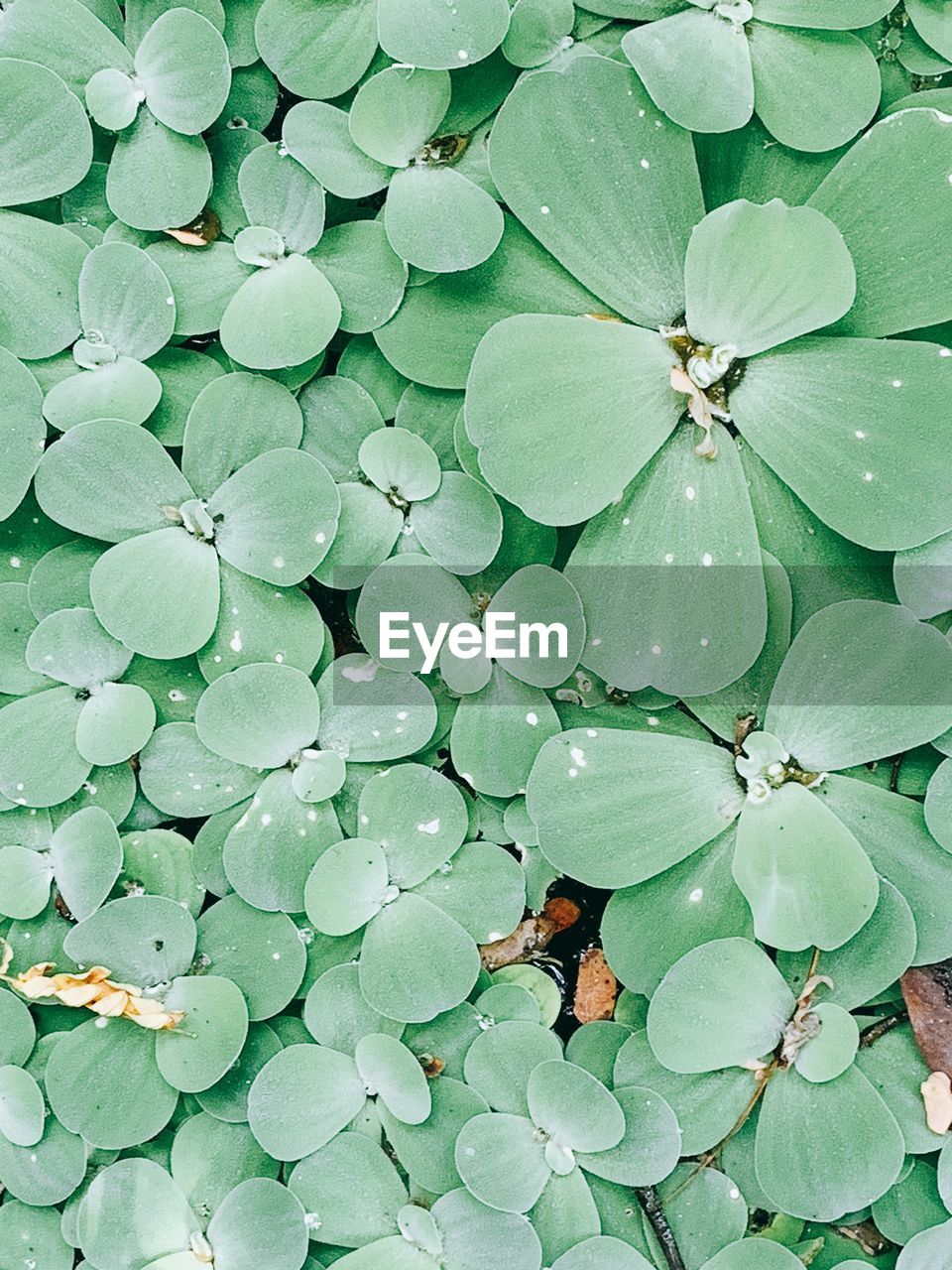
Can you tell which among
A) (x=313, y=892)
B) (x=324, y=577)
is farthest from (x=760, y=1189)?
(x=324, y=577)

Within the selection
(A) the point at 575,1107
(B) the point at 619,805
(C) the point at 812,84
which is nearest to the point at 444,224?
(C) the point at 812,84

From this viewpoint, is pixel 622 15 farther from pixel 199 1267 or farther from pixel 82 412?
pixel 199 1267

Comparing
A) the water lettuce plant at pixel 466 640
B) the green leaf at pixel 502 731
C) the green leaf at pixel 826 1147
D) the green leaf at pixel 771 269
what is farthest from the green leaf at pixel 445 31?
the green leaf at pixel 826 1147

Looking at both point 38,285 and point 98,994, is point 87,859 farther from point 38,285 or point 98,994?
point 38,285

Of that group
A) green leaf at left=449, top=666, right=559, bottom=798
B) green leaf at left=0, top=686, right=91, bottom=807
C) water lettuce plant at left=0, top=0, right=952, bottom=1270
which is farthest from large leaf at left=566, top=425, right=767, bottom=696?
green leaf at left=0, top=686, right=91, bottom=807

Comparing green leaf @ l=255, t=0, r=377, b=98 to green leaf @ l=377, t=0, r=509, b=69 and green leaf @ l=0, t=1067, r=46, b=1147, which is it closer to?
green leaf @ l=377, t=0, r=509, b=69

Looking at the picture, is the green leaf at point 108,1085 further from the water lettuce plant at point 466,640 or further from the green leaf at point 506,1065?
the green leaf at point 506,1065

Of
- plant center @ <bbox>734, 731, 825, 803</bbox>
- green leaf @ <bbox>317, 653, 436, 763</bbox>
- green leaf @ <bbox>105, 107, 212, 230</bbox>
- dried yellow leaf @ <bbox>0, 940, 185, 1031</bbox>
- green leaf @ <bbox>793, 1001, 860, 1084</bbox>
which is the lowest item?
dried yellow leaf @ <bbox>0, 940, 185, 1031</bbox>
